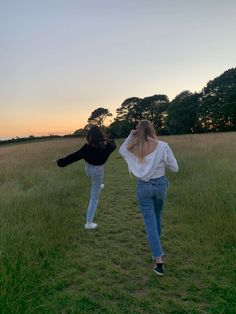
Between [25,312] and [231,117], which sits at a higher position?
[231,117]

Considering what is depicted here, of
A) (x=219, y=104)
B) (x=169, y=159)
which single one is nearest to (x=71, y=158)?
(x=169, y=159)

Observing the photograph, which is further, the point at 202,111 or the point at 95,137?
the point at 202,111

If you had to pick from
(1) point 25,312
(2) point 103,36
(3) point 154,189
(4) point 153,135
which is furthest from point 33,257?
(2) point 103,36

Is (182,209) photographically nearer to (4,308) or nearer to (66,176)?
(4,308)

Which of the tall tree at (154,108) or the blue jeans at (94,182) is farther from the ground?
the tall tree at (154,108)

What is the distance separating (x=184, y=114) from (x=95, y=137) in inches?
2073

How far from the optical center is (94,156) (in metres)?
5.38

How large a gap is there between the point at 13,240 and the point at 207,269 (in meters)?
2.73

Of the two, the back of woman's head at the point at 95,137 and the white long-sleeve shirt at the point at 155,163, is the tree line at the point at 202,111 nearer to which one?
the back of woman's head at the point at 95,137

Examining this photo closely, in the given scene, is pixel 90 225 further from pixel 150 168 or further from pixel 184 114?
pixel 184 114

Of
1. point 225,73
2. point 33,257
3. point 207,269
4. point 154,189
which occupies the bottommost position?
point 207,269

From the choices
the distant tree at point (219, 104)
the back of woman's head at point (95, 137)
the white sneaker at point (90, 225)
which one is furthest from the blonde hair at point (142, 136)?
the distant tree at point (219, 104)

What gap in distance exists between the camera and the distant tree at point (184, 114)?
54.9m

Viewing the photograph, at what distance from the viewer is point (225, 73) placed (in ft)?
164
